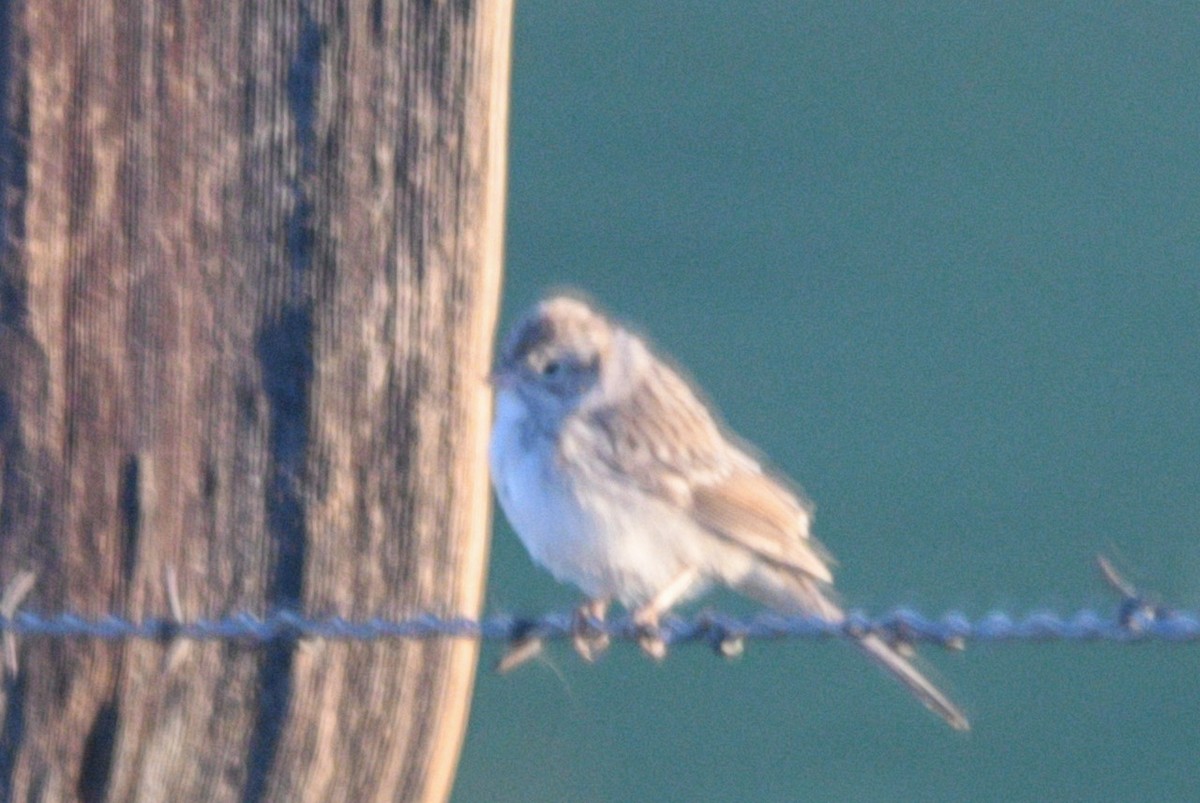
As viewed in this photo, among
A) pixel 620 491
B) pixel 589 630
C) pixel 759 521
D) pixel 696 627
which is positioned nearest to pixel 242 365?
pixel 696 627

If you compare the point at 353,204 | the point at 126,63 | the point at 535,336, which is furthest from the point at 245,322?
the point at 535,336

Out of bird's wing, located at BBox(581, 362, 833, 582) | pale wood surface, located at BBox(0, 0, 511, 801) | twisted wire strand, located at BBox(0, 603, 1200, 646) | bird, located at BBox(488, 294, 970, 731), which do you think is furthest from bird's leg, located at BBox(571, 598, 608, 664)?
pale wood surface, located at BBox(0, 0, 511, 801)

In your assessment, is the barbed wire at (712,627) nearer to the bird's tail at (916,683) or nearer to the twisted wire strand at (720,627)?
the twisted wire strand at (720,627)

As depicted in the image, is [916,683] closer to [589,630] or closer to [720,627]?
[589,630]

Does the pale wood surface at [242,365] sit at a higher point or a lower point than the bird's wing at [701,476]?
higher

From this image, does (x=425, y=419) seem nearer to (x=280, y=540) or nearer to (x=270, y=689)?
(x=280, y=540)

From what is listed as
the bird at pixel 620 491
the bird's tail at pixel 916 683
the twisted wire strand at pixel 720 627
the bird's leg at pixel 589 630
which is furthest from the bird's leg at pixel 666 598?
the twisted wire strand at pixel 720 627
